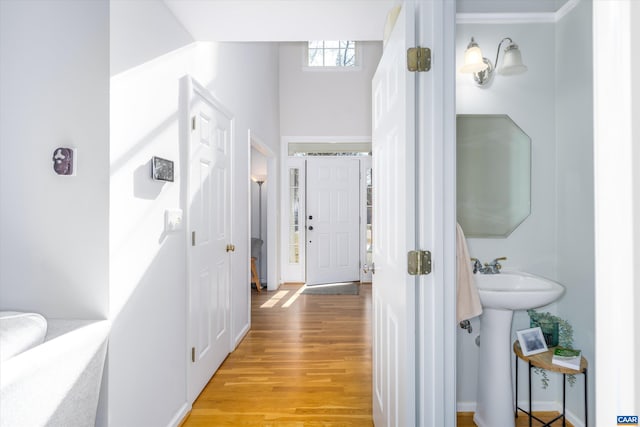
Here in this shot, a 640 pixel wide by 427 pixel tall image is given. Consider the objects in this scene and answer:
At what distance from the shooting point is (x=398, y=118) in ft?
4.37

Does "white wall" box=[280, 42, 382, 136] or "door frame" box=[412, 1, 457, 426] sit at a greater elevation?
"white wall" box=[280, 42, 382, 136]

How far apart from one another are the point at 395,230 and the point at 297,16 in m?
1.25

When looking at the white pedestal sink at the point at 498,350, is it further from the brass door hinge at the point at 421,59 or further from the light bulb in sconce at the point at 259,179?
the light bulb in sconce at the point at 259,179

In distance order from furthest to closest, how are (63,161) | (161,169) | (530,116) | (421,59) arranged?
(530,116) < (161,169) < (63,161) < (421,59)

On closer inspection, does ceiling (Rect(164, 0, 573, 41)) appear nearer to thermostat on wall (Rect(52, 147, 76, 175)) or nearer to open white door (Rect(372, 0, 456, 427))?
open white door (Rect(372, 0, 456, 427))

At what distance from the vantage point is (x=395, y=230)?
55.4 inches

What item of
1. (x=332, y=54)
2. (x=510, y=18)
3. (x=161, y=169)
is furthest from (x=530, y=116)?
(x=332, y=54)

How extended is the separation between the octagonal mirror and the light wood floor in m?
1.15

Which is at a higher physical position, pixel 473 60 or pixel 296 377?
pixel 473 60

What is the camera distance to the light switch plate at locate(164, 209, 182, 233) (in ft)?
6.20

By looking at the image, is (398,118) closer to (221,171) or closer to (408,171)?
(408,171)

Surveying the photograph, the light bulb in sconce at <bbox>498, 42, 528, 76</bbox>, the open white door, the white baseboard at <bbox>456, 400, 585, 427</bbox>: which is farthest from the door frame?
the white baseboard at <bbox>456, 400, 585, 427</bbox>

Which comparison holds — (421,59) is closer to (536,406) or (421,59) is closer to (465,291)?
(465,291)

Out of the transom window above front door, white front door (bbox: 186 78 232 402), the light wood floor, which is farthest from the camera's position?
the transom window above front door
